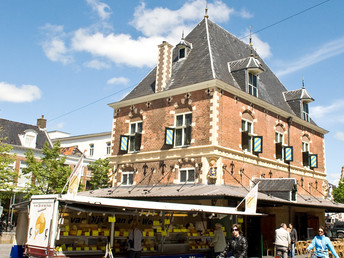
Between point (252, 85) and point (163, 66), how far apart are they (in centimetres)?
549

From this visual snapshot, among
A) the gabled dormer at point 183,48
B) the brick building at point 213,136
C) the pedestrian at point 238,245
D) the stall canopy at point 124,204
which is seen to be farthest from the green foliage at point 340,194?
Result: the pedestrian at point 238,245

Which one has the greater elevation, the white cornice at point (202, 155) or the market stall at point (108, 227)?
the white cornice at point (202, 155)

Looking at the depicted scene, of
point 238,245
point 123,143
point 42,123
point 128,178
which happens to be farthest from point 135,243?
point 42,123

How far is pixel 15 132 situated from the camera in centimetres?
3775

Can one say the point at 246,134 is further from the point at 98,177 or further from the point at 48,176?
the point at 98,177

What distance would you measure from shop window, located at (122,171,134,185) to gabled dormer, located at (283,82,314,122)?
12.6 meters

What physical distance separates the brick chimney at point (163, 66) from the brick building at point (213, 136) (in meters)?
0.06

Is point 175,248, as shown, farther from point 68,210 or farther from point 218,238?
point 68,210

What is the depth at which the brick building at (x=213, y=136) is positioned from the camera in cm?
1902

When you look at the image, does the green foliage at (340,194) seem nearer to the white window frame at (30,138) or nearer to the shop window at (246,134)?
Answer: the shop window at (246,134)

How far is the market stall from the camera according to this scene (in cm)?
1006

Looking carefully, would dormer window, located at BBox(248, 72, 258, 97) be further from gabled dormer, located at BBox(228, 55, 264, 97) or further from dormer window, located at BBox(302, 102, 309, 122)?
dormer window, located at BBox(302, 102, 309, 122)

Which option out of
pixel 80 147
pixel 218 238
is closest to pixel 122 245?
pixel 218 238

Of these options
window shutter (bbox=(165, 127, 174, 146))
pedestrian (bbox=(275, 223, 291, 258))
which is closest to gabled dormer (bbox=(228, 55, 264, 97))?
window shutter (bbox=(165, 127, 174, 146))
